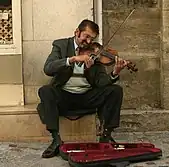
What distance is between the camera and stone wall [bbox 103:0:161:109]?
6.88m

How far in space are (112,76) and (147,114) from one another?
1.41 metres

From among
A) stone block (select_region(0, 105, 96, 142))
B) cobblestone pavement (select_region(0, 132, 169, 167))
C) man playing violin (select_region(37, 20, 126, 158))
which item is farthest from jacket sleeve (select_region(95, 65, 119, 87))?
cobblestone pavement (select_region(0, 132, 169, 167))

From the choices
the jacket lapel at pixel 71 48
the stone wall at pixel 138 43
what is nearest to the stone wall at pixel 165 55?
the stone wall at pixel 138 43

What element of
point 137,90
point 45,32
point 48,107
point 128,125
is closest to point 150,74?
point 137,90

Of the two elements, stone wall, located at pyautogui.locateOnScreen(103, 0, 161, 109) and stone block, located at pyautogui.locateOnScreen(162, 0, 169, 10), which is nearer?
stone block, located at pyautogui.locateOnScreen(162, 0, 169, 10)

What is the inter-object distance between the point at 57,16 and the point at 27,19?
1.12ft

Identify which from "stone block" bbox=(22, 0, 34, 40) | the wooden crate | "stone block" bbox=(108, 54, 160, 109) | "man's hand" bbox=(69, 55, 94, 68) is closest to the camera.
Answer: "man's hand" bbox=(69, 55, 94, 68)

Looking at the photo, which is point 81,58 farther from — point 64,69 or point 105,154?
point 105,154

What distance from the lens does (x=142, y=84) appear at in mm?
7023

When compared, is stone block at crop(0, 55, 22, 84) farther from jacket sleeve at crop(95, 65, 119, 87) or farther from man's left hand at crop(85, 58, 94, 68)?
man's left hand at crop(85, 58, 94, 68)

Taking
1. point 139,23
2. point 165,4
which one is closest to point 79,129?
point 139,23

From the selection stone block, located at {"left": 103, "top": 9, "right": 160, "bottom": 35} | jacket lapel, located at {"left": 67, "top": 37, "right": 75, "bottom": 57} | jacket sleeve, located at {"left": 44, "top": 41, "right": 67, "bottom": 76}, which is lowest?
jacket sleeve, located at {"left": 44, "top": 41, "right": 67, "bottom": 76}

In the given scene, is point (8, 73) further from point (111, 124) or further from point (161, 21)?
point (161, 21)

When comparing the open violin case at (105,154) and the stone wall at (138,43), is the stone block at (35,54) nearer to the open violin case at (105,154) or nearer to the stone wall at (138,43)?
the stone wall at (138,43)
